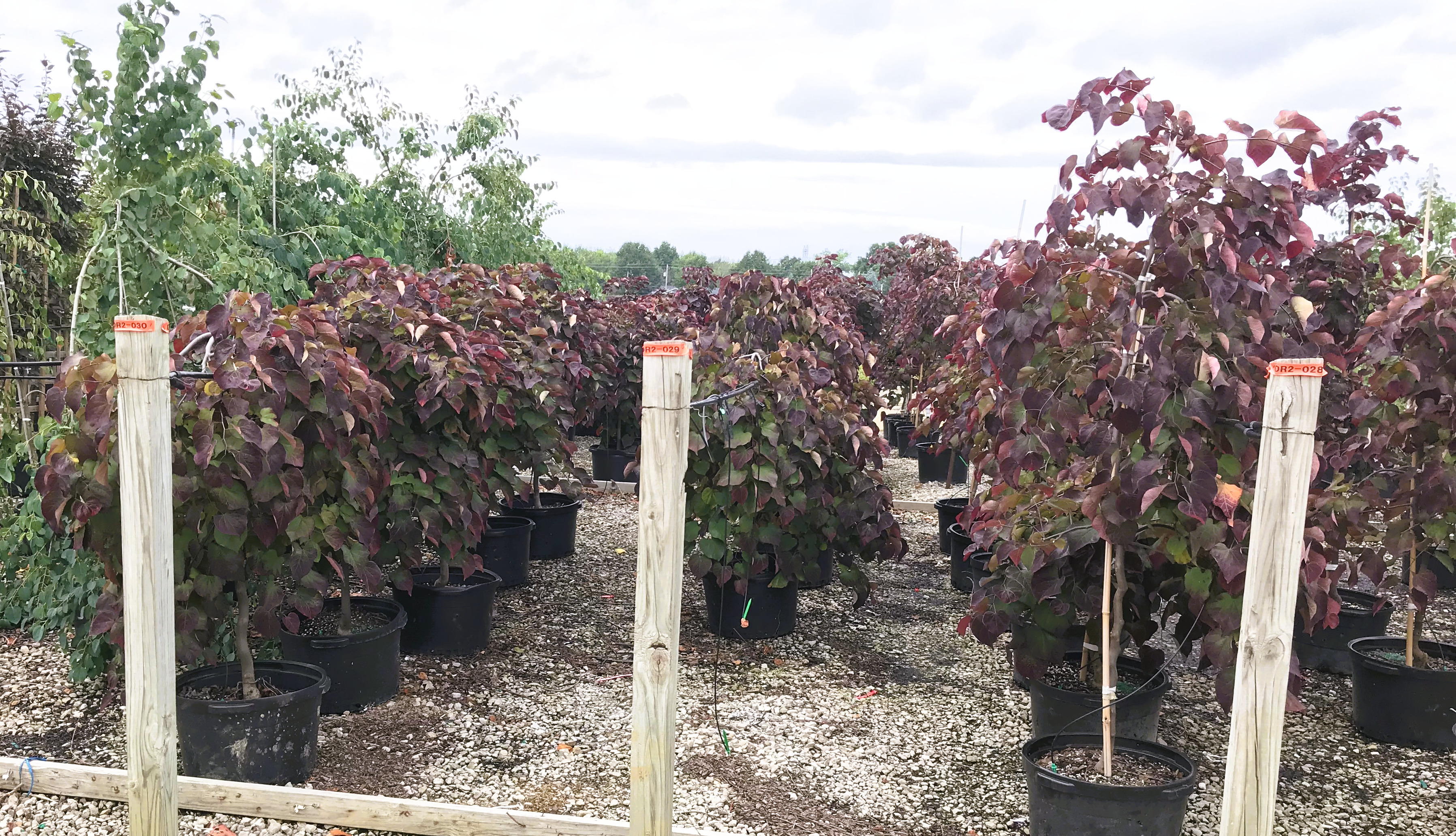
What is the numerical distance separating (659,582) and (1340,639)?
338 centimetres

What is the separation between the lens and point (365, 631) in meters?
3.43

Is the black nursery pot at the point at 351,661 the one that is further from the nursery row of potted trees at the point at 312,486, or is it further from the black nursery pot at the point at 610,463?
the black nursery pot at the point at 610,463

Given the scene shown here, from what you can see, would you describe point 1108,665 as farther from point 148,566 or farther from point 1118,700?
point 148,566

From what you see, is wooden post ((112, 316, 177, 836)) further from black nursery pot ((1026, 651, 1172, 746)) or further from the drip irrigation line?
black nursery pot ((1026, 651, 1172, 746))

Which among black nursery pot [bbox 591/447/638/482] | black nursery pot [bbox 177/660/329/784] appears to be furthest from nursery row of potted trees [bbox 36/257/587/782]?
black nursery pot [bbox 591/447/638/482]

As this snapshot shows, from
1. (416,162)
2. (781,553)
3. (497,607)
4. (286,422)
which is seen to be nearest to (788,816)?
(781,553)

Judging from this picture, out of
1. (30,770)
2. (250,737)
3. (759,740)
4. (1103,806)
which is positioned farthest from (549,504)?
(1103,806)

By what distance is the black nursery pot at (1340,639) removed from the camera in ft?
13.4

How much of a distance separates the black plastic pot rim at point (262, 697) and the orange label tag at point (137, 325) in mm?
1200

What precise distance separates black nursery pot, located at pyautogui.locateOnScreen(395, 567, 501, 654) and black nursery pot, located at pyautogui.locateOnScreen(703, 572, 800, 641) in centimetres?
95

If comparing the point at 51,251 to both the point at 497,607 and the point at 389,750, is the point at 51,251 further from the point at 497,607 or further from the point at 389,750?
the point at 389,750

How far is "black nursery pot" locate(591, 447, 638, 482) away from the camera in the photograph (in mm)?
8000

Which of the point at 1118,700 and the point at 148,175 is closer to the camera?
the point at 1118,700

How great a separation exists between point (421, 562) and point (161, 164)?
2133 millimetres
